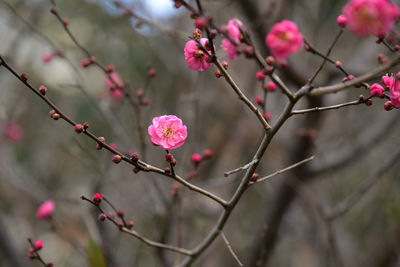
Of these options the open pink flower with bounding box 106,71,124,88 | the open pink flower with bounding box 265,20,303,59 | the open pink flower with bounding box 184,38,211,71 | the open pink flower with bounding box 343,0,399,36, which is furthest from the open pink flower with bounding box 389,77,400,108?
the open pink flower with bounding box 106,71,124,88

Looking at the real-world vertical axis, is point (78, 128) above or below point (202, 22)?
below

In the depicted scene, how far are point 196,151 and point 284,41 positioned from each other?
2219 millimetres

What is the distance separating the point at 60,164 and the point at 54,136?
0.97m

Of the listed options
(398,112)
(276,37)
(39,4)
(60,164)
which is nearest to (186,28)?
(39,4)

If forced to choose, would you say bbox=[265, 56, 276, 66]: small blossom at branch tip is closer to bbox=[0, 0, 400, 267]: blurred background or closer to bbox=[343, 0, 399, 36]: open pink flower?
bbox=[343, 0, 399, 36]: open pink flower

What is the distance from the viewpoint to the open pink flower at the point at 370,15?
38.5 inches

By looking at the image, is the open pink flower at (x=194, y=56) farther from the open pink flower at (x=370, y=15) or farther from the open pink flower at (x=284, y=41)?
the open pink flower at (x=370, y=15)

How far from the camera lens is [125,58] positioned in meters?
6.33

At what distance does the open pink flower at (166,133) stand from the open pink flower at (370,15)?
2.05 ft

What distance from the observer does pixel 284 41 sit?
1.20 m

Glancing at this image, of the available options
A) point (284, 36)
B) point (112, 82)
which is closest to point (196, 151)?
point (112, 82)

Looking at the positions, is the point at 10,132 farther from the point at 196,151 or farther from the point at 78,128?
the point at 78,128

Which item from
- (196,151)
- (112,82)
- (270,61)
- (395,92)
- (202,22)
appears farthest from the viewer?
(196,151)

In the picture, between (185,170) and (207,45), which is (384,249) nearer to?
(185,170)
